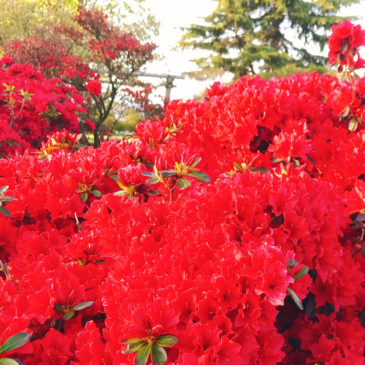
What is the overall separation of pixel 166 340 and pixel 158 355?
36 millimetres

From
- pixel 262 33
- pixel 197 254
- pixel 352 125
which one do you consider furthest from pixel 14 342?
pixel 262 33

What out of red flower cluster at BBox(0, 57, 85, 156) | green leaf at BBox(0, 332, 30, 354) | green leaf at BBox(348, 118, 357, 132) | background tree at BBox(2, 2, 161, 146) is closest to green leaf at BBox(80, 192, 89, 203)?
green leaf at BBox(0, 332, 30, 354)

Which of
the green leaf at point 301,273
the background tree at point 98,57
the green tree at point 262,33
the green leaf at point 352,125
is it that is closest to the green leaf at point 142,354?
the green leaf at point 301,273

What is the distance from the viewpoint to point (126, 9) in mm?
19094

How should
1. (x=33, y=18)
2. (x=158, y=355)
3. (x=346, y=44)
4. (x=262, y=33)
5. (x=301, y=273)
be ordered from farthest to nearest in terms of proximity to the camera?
(x=262, y=33)
(x=33, y=18)
(x=346, y=44)
(x=301, y=273)
(x=158, y=355)

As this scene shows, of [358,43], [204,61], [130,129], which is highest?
[358,43]

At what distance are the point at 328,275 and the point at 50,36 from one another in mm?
11117

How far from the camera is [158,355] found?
92 centimetres

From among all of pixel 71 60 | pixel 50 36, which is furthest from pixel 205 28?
pixel 71 60

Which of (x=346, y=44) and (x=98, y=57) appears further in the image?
(x=98, y=57)

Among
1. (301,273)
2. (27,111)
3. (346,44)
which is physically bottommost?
(27,111)

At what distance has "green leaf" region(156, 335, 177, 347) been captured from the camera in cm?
93

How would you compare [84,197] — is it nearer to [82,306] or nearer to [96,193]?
[96,193]

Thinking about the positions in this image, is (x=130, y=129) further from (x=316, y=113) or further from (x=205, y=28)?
(x=316, y=113)
